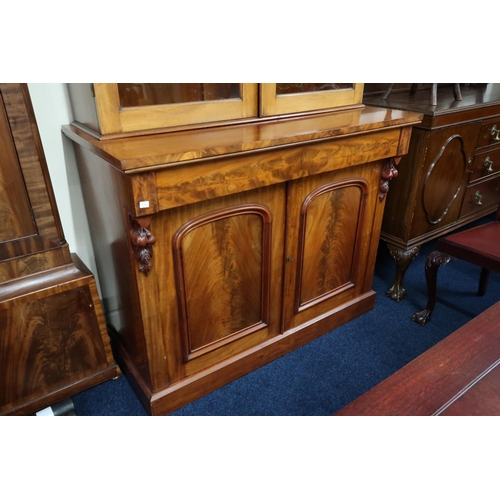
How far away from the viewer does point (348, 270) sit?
62.3 inches

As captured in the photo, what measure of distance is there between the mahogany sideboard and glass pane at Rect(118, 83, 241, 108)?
0.84m

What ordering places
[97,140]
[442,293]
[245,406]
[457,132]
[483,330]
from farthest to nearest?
[442,293]
[457,132]
[245,406]
[97,140]
[483,330]

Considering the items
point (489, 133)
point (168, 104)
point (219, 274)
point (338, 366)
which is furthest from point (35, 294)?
point (489, 133)

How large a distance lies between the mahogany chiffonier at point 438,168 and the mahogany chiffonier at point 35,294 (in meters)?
1.24

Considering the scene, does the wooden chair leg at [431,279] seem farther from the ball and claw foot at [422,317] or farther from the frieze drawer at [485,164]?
the frieze drawer at [485,164]

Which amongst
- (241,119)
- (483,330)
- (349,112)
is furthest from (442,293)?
(241,119)

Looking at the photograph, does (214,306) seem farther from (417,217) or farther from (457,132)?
(457,132)

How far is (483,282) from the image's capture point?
1858mm

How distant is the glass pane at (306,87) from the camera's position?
1229mm

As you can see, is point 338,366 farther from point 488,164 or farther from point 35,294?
point 488,164

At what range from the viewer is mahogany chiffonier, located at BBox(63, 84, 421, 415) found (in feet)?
3.22

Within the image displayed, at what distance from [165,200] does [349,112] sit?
0.77 meters

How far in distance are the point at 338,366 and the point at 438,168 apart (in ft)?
2.99

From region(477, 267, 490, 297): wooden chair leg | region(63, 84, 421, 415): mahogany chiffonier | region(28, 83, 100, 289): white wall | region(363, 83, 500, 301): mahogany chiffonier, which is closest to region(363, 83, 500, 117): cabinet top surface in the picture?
region(363, 83, 500, 301): mahogany chiffonier
